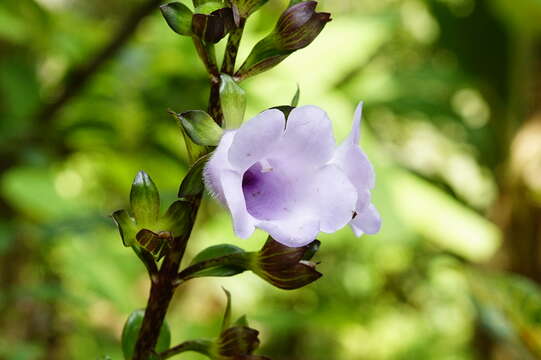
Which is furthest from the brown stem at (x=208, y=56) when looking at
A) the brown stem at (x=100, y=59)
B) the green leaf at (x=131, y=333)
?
the brown stem at (x=100, y=59)

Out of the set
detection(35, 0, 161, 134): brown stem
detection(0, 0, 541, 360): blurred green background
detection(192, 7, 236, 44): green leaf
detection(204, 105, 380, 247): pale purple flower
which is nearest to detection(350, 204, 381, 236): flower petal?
detection(204, 105, 380, 247): pale purple flower

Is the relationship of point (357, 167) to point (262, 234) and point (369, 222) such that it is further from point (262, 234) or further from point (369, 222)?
point (262, 234)

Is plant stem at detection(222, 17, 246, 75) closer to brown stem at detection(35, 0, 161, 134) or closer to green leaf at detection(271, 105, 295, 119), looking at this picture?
green leaf at detection(271, 105, 295, 119)

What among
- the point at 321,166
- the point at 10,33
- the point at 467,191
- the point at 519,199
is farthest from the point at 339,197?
the point at 467,191

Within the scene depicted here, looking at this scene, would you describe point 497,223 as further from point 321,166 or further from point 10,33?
point 321,166

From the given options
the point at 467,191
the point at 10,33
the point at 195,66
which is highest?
the point at 10,33

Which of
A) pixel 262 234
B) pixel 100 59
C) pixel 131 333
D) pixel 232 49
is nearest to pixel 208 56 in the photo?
pixel 232 49
